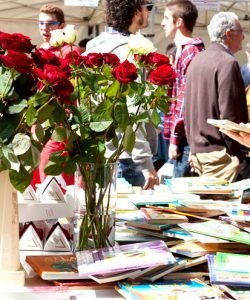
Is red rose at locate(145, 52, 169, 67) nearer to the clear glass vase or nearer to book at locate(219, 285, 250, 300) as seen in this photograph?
the clear glass vase

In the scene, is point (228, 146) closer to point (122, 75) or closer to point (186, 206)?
point (186, 206)

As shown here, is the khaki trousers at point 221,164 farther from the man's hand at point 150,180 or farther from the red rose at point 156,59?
the red rose at point 156,59

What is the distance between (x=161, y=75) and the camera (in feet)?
4.33

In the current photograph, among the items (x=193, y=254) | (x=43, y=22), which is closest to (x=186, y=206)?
(x=193, y=254)

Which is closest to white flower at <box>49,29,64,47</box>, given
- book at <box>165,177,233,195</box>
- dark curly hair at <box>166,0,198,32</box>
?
book at <box>165,177,233,195</box>

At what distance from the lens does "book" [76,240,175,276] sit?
122cm

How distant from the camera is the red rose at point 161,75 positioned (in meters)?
1.32

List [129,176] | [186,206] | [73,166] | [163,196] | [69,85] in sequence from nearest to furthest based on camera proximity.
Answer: [69,85] → [73,166] → [186,206] → [163,196] → [129,176]

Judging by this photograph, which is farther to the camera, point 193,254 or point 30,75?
point 193,254

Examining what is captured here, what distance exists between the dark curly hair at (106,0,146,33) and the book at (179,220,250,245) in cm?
112

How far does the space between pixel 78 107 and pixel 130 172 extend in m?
1.26

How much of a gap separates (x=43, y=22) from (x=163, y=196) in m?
1.96

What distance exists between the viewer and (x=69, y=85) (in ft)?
3.93

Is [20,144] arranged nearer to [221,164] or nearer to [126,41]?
[126,41]
